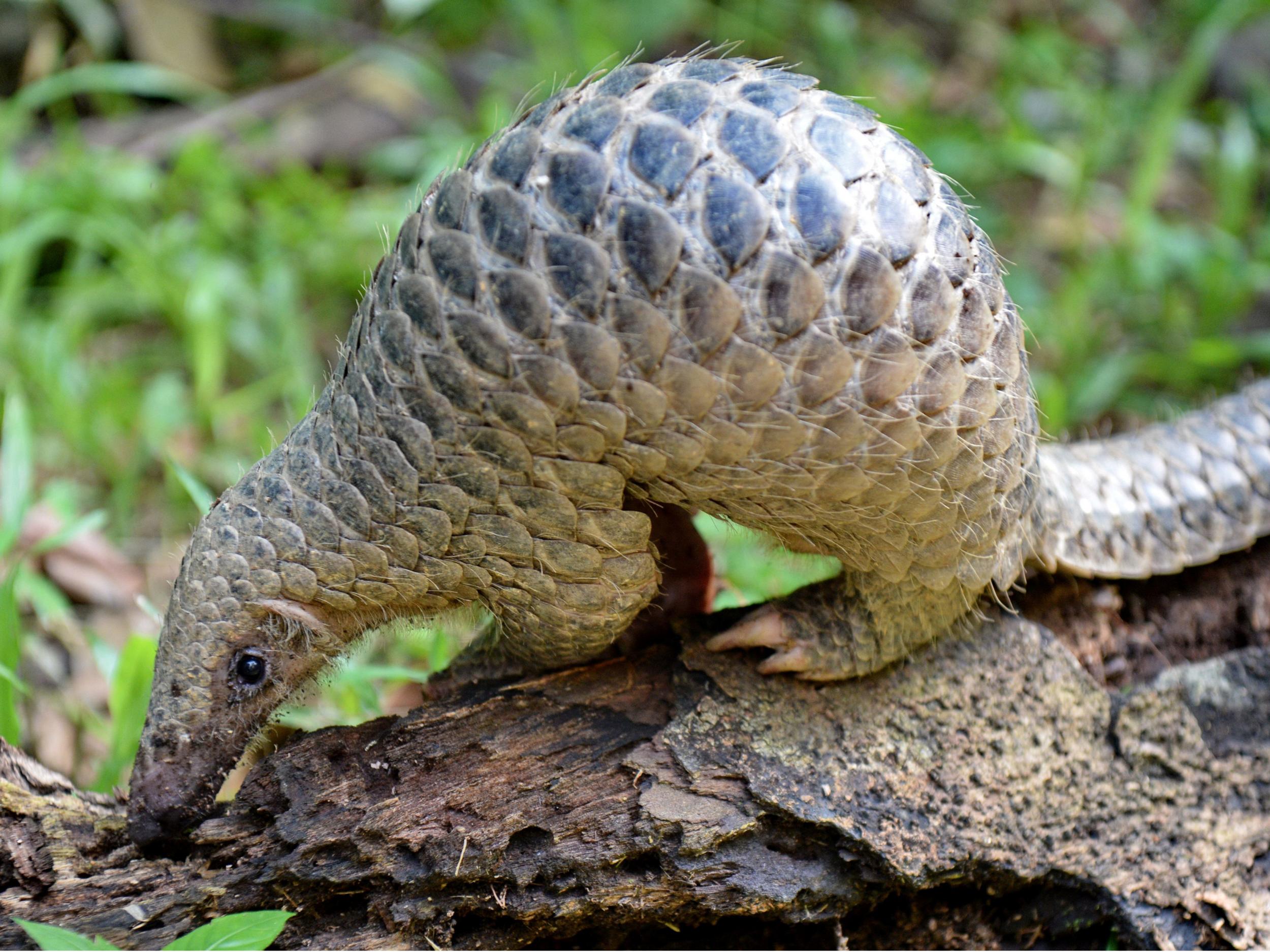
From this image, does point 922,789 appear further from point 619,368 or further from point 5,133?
point 5,133

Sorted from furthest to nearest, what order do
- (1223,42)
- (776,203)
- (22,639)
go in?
1. (1223,42)
2. (22,639)
3. (776,203)

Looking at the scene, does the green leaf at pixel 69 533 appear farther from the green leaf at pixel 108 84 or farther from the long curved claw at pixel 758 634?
the green leaf at pixel 108 84

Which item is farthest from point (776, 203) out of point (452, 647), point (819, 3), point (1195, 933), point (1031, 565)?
point (819, 3)

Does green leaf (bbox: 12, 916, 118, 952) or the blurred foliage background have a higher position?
the blurred foliage background

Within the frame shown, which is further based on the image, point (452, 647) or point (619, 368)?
point (452, 647)

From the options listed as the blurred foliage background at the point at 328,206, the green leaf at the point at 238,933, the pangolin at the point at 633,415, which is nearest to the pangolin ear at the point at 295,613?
the pangolin at the point at 633,415

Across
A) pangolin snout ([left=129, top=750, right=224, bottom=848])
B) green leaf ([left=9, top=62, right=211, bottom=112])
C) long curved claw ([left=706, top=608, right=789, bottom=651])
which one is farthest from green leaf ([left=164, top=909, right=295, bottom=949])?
green leaf ([left=9, top=62, right=211, bottom=112])

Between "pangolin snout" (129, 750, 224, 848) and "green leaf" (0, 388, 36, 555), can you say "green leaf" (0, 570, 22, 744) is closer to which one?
"green leaf" (0, 388, 36, 555)
